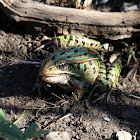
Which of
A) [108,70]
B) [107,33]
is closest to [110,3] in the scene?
[107,33]

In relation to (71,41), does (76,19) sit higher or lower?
higher

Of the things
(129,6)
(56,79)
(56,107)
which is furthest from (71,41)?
(129,6)

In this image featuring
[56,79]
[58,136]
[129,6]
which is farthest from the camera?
[129,6]

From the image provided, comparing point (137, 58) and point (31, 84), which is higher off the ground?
point (137, 58)

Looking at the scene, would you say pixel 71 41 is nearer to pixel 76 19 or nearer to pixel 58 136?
pixel 76 19

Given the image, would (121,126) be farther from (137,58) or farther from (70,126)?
(137,58)

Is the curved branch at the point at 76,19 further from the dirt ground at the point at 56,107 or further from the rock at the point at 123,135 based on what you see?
the rock at the point at 123,135

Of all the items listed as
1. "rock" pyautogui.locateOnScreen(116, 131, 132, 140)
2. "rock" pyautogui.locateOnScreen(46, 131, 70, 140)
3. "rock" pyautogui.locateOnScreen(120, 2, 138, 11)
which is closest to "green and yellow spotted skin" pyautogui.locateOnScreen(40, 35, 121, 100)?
"rock" pyautogui.locateOnScreen(46, 131, 70, 140)
